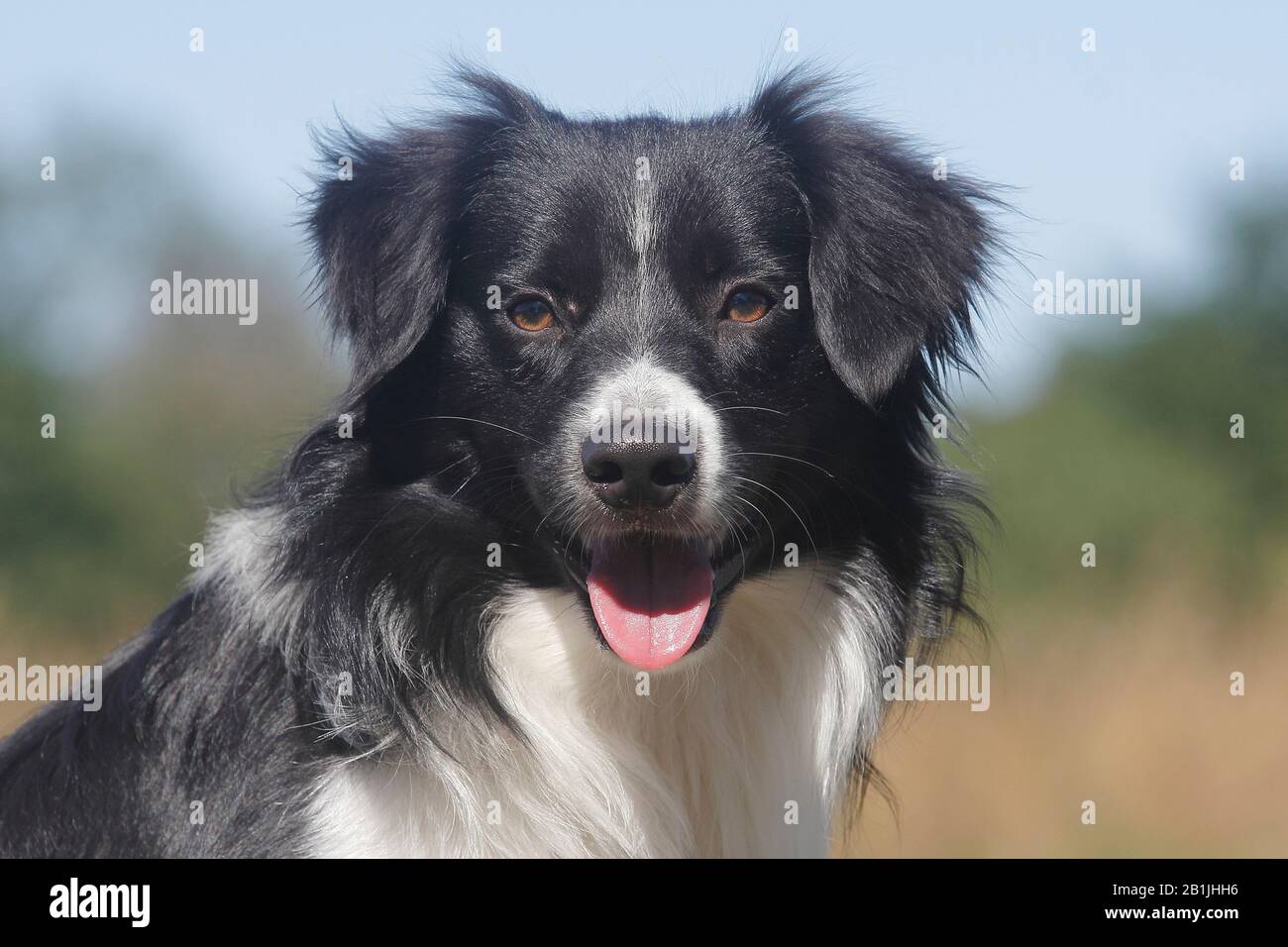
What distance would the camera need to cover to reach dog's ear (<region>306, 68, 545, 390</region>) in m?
4.78

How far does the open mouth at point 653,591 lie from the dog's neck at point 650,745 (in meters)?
0.14

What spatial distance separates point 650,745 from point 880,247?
2044 mm

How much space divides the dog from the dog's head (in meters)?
0.01

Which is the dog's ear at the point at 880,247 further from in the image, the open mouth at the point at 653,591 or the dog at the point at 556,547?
the open mouth at the point at 653,591

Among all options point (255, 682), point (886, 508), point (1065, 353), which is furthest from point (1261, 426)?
point (255, 682)

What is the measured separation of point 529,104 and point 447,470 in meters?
1.61

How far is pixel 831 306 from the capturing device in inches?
188

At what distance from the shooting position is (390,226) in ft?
16.1

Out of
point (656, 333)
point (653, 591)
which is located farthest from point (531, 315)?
point (653, 591)

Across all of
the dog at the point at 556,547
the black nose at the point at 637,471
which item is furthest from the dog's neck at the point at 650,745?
the black nose at the point at 637,471

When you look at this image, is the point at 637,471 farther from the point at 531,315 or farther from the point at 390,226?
the point at 390,226

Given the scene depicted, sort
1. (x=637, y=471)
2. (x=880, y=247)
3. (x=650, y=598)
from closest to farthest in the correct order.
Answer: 1. (x=637, y=471)
2. (x=650, y=598)
3. (x=880, y=247)

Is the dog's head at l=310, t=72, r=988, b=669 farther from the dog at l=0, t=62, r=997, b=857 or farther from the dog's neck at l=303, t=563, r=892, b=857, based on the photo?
the dog's neck at l=303, t=563, r=892, b=857

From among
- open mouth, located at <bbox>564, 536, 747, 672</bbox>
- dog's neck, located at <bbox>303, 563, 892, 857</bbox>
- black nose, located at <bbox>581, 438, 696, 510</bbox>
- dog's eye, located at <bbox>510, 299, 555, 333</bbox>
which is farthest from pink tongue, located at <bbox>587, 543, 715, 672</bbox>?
dog's eye, located at <bbox>510, 299, 555, 333</bbox>
